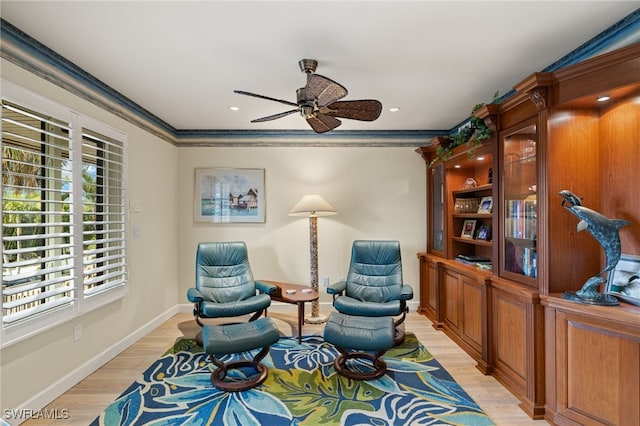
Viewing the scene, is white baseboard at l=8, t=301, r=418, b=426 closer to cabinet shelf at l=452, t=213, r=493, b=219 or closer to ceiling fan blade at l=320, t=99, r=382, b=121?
cabinet shelf at l=452, t=213, r=493, b=219

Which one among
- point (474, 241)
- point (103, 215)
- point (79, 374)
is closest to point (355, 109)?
point (474, 241)

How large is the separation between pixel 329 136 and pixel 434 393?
330cm

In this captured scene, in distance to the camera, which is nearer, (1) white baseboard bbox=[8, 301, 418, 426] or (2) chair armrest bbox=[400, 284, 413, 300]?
(1) white baseboard bbox=[8, 301, 418, 426]

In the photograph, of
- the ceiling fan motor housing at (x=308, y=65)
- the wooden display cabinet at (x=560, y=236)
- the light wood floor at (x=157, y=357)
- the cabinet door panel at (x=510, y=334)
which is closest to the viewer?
the wooden display cabinet at (x=560, y=236)

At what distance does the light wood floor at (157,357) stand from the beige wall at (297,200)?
843 mm

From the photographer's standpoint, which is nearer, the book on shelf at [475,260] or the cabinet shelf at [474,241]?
the cabinet shelf at [474,241]

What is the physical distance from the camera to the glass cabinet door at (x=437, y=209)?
4.06 m

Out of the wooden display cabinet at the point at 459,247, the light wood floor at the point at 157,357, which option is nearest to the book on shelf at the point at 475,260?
the wooden display cabinet at the point at 459,247

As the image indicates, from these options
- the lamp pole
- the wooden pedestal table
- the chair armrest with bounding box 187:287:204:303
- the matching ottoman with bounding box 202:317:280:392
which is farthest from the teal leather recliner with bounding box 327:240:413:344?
the chair armrest with bounding box 187:287:204:303

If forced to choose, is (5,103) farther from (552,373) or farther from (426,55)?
(552,373)

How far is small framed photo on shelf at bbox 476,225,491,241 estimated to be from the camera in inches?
134

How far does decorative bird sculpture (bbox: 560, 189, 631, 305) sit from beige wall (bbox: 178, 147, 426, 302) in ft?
8.48

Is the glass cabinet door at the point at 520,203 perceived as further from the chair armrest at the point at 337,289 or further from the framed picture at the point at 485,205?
the chair armrest at the point at 337,289

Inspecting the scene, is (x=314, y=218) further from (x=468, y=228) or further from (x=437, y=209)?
(x=468, y=228)
